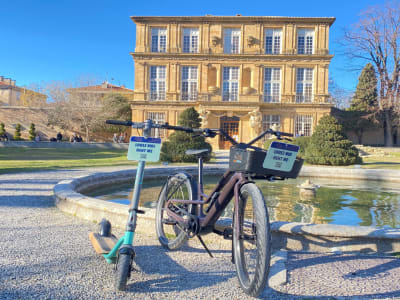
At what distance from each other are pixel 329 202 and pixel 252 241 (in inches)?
192

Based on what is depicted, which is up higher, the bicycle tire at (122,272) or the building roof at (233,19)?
the building roof at (233,19)

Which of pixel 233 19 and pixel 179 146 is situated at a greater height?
pixel 233 19

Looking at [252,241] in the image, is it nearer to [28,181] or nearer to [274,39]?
[28,181]

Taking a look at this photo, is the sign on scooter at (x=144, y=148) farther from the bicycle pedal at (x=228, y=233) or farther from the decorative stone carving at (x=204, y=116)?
the decorative stone carving at (x=204, y=116)

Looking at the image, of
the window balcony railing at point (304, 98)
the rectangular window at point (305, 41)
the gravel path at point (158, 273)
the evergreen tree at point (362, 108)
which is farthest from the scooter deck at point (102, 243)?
the evergreen tree at point (362, 108)

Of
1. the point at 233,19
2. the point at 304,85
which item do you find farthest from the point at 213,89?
the point at 304,85

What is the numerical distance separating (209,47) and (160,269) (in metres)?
30.8

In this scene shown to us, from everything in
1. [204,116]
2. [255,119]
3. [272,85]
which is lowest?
[255,119]

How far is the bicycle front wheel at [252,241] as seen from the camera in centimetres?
208

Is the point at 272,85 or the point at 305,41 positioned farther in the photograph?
the point at 272,85

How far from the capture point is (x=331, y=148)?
1524cm

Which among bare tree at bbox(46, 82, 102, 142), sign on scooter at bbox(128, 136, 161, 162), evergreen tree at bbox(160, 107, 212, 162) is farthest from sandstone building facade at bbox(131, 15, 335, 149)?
sign on scooter at bbox(128, 136, 161, 162)

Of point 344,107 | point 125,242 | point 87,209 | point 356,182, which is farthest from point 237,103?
point 125,242

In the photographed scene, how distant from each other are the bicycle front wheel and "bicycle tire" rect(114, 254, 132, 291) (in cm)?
80
